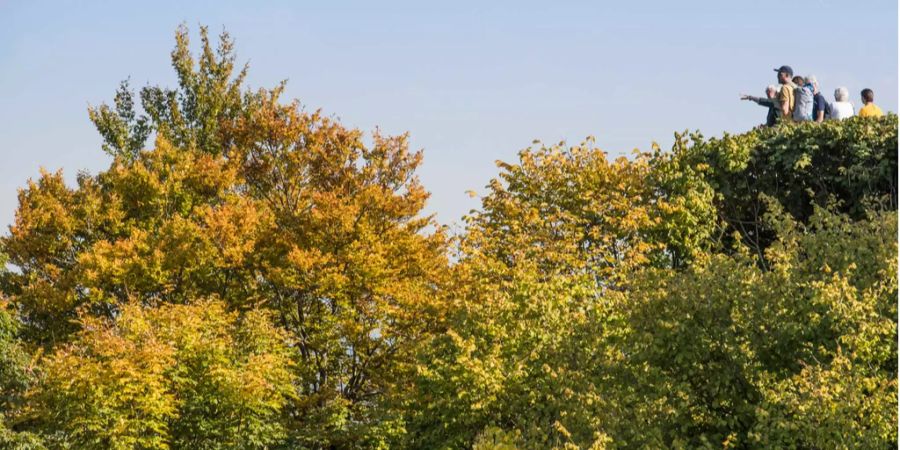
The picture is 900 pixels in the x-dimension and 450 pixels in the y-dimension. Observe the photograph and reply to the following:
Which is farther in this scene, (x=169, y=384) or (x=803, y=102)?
(x=803, y=102)

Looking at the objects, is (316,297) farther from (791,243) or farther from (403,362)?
(791,243)

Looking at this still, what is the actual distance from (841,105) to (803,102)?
0.77 metres

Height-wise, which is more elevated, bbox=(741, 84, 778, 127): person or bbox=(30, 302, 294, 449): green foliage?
bbox=(741, 84, 778, 127): person

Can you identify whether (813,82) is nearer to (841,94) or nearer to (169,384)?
(841,94)

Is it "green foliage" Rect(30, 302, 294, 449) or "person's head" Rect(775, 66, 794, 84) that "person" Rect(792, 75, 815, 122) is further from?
"green foliage" Rect(30, 302, 294, 449)

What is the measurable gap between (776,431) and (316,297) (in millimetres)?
17967

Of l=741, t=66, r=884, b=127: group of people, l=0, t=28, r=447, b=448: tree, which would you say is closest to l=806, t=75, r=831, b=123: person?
l=741, t=66, r=884, b=127: group of people

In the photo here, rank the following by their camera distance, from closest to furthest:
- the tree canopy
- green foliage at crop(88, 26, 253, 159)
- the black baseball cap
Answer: the tree canopy < the black baseball cap < green foliage at crop(88, 26, 253, 159)

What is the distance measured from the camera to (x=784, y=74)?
27.6 metres

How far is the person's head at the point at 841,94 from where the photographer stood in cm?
2898

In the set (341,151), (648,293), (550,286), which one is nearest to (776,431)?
(648,293)

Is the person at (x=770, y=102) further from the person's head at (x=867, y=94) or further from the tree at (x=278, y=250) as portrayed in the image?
the tree at (x=278, y=250)

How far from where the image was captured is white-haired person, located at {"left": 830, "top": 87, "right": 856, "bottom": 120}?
29.0 meters

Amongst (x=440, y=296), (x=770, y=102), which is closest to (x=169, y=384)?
(x=440, y=296)
